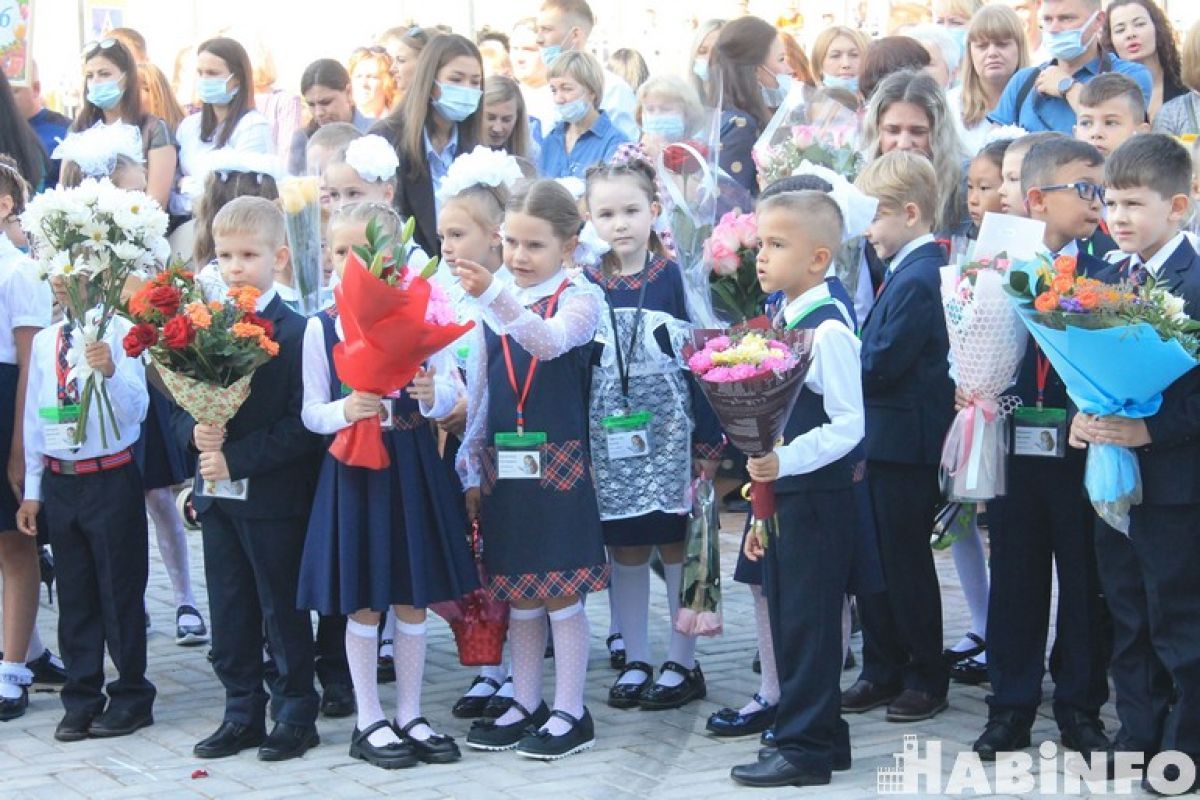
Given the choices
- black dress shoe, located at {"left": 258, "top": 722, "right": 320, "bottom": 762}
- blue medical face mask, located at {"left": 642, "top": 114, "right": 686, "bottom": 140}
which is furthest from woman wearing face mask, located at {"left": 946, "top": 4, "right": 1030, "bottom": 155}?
black dress shoe, located at {"left": 258, "top": 722, "right": 320, "bottom": 762}

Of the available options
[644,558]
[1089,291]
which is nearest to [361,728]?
[644,558]

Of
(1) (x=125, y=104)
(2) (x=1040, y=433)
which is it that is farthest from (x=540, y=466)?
(1) (x=125, y=104)

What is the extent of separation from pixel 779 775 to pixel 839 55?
17.6 feet

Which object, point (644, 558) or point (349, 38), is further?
point (349, 38)

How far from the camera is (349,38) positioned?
65.6 feet

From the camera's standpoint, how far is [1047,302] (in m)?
4.83

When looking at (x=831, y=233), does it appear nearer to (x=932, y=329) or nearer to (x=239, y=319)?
(x=932, y=329)

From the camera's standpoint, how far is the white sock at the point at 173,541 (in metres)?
7.30

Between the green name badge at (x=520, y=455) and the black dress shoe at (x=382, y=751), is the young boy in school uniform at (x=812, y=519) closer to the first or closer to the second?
the green name badge at (x=520, y=455)

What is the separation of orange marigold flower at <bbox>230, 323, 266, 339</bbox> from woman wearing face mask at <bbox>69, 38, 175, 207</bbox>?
3.91 metres

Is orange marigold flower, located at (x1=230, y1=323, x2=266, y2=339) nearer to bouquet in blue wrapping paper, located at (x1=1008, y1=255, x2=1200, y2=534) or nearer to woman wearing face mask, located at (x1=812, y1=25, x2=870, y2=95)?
bouquet in blue wrapping paper, located at (x1=1008, y1=255, x2=1200, y2=534)

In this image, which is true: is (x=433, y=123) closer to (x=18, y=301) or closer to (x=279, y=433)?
(x=18, y=301)

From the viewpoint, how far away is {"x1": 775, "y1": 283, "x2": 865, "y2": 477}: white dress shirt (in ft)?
16.8

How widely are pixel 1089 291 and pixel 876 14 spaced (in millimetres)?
9331
